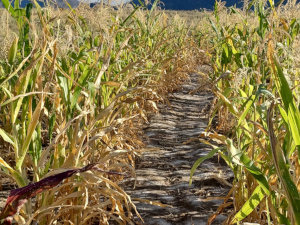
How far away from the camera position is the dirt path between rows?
1.88 metres

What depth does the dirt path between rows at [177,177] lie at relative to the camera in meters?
1.88

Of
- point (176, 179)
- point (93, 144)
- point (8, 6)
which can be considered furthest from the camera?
point (176, 179)

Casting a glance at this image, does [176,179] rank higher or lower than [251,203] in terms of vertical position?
lower

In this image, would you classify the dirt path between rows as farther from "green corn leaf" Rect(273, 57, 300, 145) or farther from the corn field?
"green corn leaf" Rect(273, 57, 300, 145)

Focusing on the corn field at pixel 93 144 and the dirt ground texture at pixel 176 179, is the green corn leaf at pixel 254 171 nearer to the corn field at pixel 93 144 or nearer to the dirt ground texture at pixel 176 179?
the corn field at pixel 93 144

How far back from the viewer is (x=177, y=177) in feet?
7.66

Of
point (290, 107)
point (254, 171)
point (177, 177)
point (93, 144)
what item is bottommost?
point (177, 177)

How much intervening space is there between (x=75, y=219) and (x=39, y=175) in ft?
0.78

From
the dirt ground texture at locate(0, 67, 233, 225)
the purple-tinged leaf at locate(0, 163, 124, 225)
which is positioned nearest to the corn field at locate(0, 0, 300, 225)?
the purple-tinged leaf at locate(0, 163, 124, 225)

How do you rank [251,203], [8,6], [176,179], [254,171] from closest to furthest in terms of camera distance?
[254,171] → [251,203] → [8,6] → [176,179]

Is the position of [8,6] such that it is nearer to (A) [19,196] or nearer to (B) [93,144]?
(B) [93,144]

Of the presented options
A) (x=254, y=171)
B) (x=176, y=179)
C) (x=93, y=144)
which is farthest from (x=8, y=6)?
(x=176, y=179)

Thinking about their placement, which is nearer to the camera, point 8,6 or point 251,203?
point 251,203

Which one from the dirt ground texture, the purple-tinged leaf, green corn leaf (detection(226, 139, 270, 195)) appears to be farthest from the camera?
the dirt ground texture
